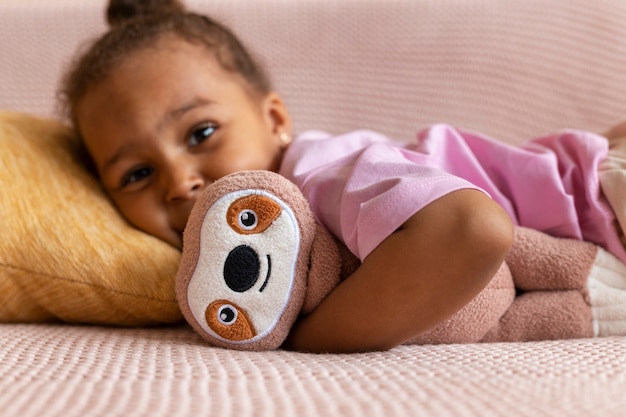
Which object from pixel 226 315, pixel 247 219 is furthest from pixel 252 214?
pixel 226 315

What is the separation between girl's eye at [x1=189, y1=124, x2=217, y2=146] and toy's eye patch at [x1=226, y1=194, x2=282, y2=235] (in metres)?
0.26

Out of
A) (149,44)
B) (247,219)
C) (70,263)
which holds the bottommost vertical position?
(70,263)

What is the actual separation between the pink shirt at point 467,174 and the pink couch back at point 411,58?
306 millimetres

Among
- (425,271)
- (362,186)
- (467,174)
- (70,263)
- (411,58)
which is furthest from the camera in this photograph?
(411,58)

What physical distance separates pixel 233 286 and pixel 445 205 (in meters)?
0.24

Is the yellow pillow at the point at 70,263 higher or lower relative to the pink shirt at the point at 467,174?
lower

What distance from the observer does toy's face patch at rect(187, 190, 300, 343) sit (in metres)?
0.73

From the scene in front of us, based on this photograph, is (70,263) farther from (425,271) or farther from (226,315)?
(425,271)

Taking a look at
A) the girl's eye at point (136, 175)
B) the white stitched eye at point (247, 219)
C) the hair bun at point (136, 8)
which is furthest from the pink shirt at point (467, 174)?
the hair bun at point (136, 8)

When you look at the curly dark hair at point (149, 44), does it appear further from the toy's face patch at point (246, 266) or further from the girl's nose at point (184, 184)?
the toy's face patch at point (246, 266)

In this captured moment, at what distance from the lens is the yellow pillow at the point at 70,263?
87cm

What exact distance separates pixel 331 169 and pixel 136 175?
33 centimetres

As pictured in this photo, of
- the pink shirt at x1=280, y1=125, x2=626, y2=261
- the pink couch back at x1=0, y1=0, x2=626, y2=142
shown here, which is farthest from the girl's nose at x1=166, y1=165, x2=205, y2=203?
the pink couch back at x1=0, y1=0, x2=626, y2=142

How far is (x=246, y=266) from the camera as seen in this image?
725mm
